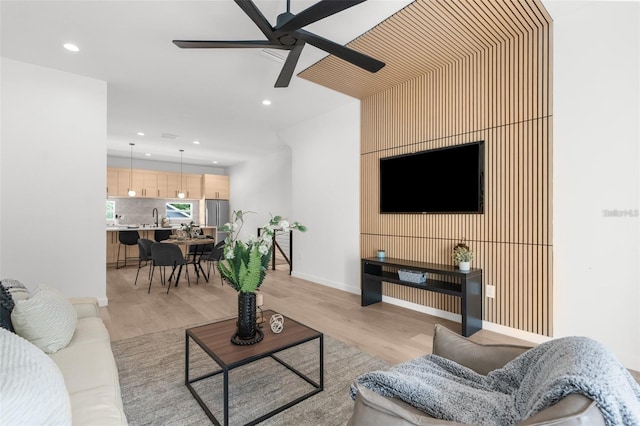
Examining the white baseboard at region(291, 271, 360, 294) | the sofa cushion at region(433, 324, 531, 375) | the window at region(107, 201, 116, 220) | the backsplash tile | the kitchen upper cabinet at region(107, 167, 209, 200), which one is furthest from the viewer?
the backsplash tile

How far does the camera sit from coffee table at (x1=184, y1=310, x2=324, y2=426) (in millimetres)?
1672

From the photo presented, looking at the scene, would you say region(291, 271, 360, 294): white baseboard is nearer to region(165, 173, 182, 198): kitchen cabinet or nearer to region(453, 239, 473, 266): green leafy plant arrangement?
region(453, 239, 473, 266): green leafy plant arrangement

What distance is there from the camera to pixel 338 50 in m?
2.40

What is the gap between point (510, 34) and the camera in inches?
115

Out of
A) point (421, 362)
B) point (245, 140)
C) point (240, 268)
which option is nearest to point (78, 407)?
point (240, 268)

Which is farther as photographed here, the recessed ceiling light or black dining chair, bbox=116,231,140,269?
black dining chair, bbox=116,231,140,269

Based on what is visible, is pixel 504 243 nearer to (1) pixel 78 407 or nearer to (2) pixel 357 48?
(2) pixel 357 48

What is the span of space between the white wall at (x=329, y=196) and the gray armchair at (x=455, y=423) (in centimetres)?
300

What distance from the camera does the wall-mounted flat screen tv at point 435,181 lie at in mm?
3281

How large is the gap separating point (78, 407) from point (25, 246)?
10.8 feet

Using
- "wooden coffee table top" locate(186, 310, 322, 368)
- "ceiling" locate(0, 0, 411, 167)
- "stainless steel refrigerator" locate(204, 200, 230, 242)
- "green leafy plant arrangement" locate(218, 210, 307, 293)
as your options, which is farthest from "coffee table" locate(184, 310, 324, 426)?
"stainless steel refrigerator" locate(204, 200, 230, 242)

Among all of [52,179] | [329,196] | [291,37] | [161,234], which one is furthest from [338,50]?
[161,234]

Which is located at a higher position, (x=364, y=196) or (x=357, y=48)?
(x=357, y=48)

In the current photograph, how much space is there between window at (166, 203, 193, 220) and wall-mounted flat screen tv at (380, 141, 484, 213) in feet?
24.3
